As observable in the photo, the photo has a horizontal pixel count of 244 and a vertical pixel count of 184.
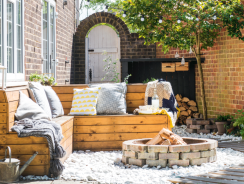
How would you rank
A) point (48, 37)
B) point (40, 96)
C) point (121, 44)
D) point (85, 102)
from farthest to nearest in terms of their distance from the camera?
point (121, 44) → point (48, 37) → point (85, 102) → point (40, 96)

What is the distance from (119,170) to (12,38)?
2683mm

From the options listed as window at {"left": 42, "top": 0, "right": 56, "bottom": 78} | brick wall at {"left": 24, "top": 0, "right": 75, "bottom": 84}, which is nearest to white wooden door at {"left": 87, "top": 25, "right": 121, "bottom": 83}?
brick wall at {"left": 24, "top": 0, "right": 75, "bottom": 84}

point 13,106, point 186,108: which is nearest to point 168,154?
point 13,106

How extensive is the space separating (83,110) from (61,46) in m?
3.34

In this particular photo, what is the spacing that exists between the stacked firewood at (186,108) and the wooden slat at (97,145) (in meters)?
3.60

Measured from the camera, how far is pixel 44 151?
138 inches

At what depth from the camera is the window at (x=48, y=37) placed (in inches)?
267

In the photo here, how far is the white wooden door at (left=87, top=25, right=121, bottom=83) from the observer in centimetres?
991

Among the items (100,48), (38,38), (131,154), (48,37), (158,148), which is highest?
(100,48)

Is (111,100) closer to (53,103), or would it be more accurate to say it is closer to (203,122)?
(53,103)

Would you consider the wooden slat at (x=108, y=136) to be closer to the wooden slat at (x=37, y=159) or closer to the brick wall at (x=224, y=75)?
the wooden slat at (x=37, y=159)

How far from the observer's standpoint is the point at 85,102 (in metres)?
5.29

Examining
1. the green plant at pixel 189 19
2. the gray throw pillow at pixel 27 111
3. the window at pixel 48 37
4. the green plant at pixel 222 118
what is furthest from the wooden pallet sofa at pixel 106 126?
the green plant at pixel 222 118

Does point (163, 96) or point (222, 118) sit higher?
point (163, 96)
